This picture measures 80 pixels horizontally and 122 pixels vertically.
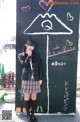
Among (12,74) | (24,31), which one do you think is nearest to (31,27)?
(24,31)

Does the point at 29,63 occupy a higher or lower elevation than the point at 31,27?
lower

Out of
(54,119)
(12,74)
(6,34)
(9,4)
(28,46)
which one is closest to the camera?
(28,46)

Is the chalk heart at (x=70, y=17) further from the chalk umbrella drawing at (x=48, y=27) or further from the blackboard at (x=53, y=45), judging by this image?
the chalk umbrella drawing at (x=48, y=27)

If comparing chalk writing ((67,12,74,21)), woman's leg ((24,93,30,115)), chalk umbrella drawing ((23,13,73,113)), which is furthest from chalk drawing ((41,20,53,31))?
woman's leg ((24,93,30,115))

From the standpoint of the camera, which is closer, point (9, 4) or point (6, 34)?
point (9, 4)

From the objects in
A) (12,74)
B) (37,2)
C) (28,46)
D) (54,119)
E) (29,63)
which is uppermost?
(37,2)

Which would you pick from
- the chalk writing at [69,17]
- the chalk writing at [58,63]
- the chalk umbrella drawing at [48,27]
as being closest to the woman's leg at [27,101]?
the chalk writing at [58,63]

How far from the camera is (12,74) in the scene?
22.9 feet

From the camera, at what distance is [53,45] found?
14.9ft

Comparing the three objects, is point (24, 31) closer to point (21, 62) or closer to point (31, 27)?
point (31, 27)

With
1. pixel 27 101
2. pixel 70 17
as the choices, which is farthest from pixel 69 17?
pixel 27 101

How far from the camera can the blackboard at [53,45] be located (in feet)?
14.6

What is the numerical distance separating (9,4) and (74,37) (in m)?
4.26

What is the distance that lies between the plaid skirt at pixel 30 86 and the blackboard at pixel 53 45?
286 mm
